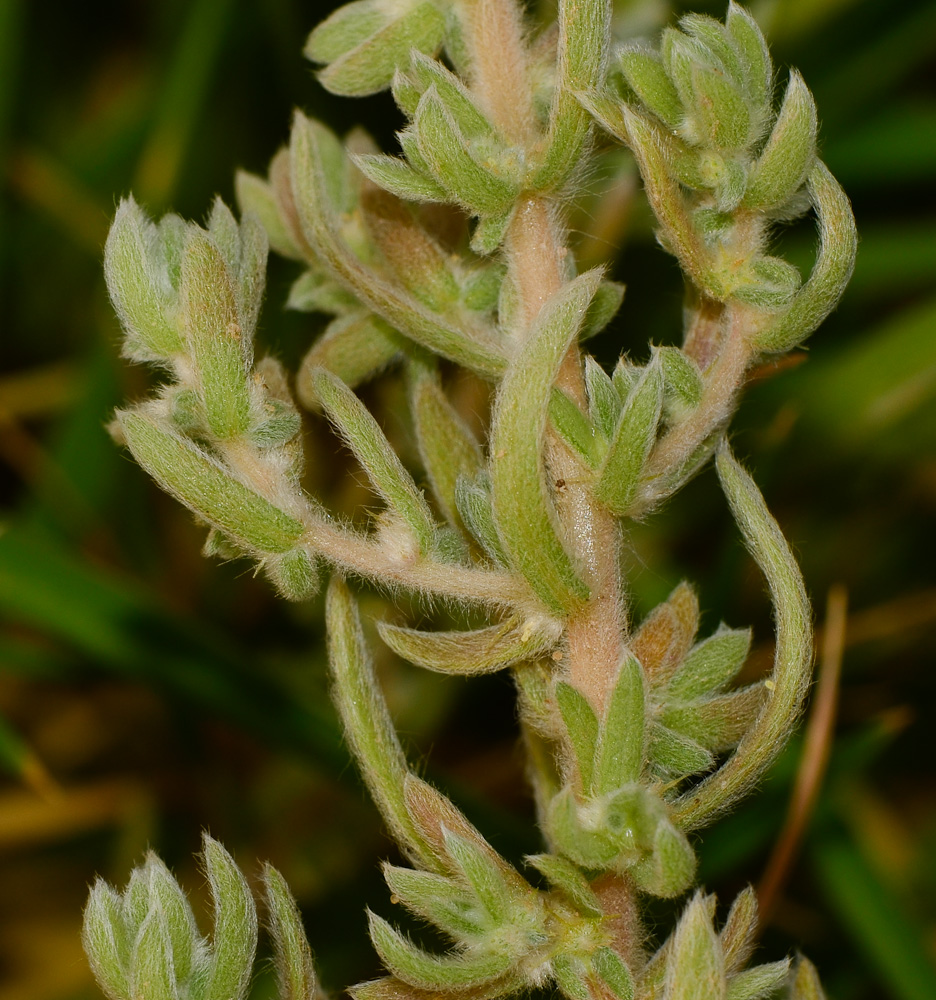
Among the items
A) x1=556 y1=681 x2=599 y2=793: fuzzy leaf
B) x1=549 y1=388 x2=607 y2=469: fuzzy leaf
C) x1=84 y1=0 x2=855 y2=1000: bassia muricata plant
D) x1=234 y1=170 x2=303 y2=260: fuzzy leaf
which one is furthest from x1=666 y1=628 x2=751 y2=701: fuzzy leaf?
x1=234 y1=170 x2=303 y2=260: fuzzy leaf

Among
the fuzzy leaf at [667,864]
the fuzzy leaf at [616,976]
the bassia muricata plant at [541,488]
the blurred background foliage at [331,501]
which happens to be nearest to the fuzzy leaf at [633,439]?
the bassia muricata plant at [541,488]

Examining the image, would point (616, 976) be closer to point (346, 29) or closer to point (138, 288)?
point (138, 288)

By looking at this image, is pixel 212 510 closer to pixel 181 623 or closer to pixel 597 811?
pixel 597 811

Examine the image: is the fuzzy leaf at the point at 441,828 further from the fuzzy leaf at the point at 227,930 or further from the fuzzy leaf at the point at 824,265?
the fuzzy leaf at the point at 824,265

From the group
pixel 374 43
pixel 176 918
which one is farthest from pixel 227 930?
pixel 374 43

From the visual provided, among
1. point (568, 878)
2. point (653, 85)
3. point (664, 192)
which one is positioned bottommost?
point (568, 878)

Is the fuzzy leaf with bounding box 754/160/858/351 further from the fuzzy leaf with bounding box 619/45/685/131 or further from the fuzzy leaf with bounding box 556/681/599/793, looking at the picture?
the fuzzy leaf with bounding box 556/681/599/793

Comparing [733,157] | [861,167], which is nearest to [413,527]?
[733,157]
